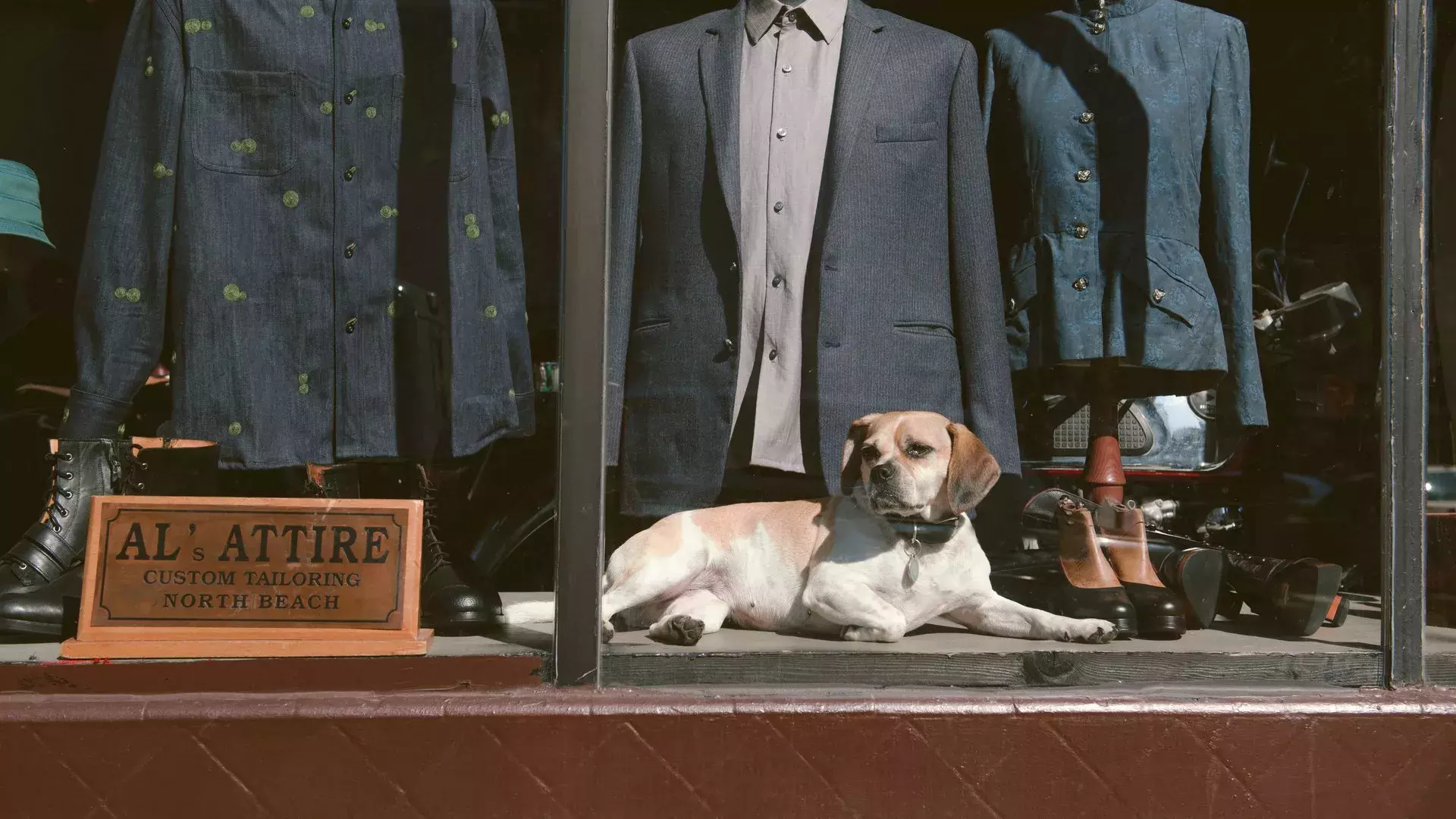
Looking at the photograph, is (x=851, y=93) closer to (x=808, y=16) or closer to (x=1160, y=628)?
(x=808, y=16)

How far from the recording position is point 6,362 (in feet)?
11.7

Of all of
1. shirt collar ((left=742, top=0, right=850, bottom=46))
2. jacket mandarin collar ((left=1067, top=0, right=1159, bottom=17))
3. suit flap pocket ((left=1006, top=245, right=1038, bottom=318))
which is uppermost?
jacket mandarin collar ((left=1067, top=0, right=1159, bottom=17))

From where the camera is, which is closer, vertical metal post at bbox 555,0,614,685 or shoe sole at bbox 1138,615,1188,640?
vertical metal post at bbox 555,0,614,685

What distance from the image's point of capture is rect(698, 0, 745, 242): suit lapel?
3301 mm

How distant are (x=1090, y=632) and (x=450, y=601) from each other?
1.72 m

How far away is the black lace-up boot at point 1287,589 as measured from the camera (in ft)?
10.6

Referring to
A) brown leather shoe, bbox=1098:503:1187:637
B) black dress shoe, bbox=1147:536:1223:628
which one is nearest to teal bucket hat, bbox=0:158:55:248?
brown leather shoe, bbox=1098:503:1187:637

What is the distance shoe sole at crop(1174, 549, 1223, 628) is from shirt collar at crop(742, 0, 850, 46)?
181cm

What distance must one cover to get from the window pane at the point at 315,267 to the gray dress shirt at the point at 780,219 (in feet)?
1.79

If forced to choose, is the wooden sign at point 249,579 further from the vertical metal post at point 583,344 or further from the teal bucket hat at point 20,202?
the teal bucket hat at point 20,202

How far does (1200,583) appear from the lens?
3322 mm

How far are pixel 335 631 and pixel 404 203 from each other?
45.8 inches

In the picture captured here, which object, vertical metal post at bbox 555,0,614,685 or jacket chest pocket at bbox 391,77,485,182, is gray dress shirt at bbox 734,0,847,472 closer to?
vertical metal post at bbox 555,0,614,685

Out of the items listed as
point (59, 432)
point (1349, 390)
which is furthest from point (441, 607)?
point (1349, 390)
